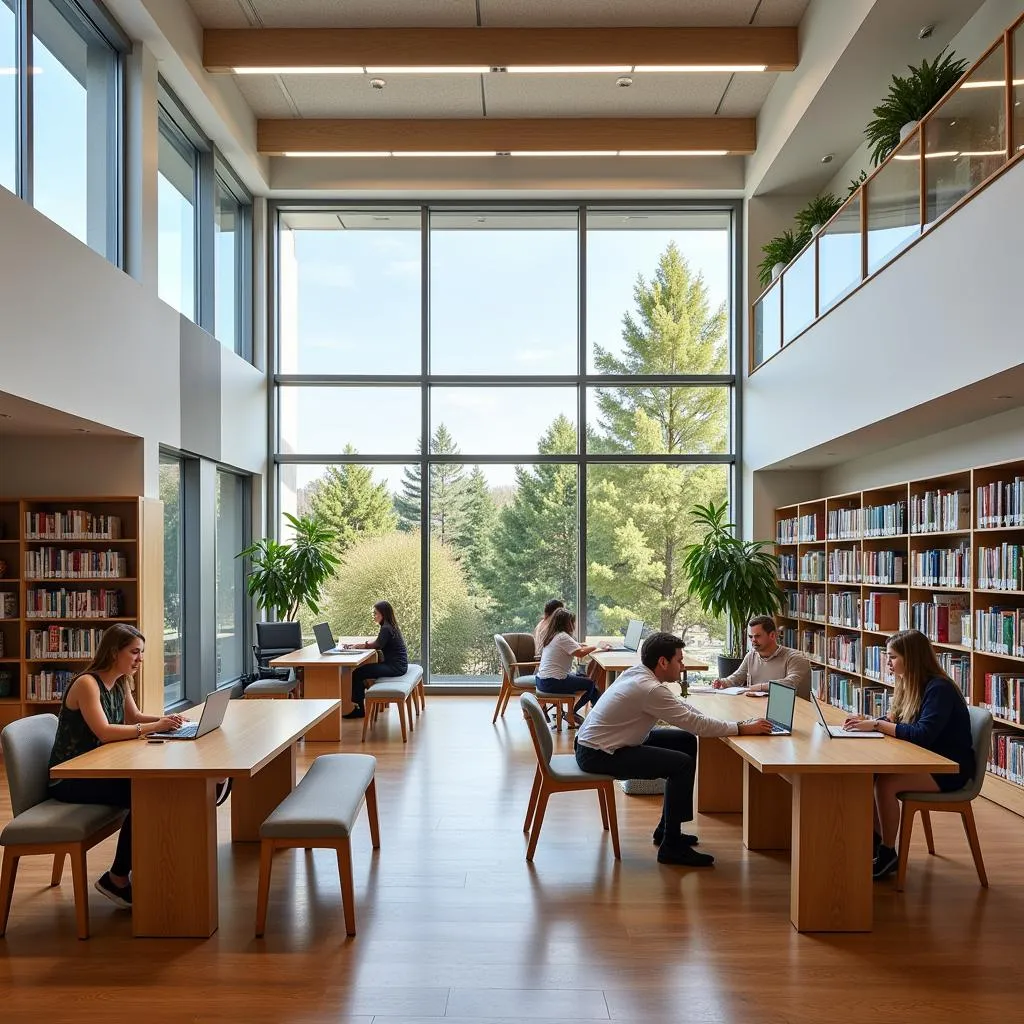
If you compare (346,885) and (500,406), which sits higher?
(500,406)

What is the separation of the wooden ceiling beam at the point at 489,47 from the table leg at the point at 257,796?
652 centimetres

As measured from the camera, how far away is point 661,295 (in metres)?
11.0

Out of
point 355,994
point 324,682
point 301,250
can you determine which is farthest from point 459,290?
point 355,994

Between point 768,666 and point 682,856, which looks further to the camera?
point 768,666

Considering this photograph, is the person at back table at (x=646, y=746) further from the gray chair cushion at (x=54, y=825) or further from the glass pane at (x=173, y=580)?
the glass pane at (x=173, y=580)

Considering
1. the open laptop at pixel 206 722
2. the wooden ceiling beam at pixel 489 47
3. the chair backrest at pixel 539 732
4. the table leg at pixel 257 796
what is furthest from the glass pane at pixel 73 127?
the chair backrest at pixel 539 732

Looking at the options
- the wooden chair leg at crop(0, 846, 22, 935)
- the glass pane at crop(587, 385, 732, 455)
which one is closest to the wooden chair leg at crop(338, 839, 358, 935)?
the wooden chair leg at crop(0, 846, 22, 935)

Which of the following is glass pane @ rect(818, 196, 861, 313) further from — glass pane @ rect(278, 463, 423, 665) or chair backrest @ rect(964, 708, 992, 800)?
glass pane @ rect(278, 463, 423, 665)

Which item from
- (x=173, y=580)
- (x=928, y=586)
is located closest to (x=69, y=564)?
(x=173, y=580)

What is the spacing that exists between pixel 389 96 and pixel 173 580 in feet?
18.3

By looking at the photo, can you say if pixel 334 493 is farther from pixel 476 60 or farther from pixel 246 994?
pixel 246 994

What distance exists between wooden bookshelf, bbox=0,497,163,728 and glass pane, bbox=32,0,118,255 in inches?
86.6

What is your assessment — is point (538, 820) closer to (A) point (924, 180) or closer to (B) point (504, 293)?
(A) point (924, 180)

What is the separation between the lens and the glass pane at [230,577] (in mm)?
10031
